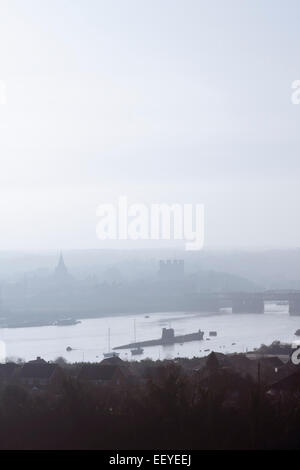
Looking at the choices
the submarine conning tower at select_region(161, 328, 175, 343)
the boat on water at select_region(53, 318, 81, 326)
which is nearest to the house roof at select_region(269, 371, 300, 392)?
the submarine conning tower at select_region(161, 328, 175, 343)

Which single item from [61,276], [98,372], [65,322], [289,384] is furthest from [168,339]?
[61,276]

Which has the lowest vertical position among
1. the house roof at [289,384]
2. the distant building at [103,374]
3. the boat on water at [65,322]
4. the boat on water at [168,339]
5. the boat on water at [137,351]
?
the house roof at [289,384]

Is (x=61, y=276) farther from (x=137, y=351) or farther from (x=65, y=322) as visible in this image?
(x=137, y=351)

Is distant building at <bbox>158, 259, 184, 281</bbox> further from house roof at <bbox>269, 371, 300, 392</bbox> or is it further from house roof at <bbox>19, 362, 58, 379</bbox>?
house roof at <bbox>269, 371, 300, 392</bbox>

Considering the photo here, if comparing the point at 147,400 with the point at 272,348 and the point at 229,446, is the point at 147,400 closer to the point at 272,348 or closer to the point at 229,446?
the point at 229,446

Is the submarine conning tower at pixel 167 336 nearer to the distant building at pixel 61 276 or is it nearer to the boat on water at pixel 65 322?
the boat on water at pixel 65 322

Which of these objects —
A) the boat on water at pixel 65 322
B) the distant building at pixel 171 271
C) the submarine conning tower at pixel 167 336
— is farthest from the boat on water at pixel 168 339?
the distant building at pixel 171 271
